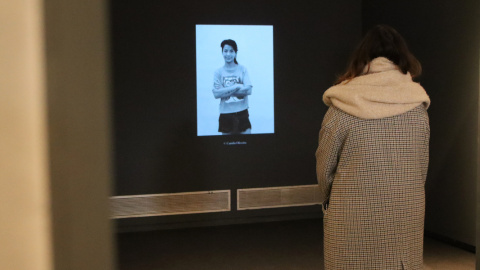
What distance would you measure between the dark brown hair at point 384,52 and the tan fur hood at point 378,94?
0.03m

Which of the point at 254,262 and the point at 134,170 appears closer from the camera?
the point at 254,262

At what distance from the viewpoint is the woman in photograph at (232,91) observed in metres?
6.00

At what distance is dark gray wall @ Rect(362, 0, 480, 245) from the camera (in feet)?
15.8

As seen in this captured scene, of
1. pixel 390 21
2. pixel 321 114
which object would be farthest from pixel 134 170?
pixel 390 21

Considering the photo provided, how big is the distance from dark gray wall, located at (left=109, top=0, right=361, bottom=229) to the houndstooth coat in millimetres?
3766

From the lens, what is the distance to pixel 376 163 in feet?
7.18

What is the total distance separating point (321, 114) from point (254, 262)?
2.39 m

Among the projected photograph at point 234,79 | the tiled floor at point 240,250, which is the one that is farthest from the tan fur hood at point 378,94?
the projected photograph at point 234,79

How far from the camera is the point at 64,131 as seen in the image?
1.82 ft

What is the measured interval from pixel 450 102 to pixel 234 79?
233 centimetres

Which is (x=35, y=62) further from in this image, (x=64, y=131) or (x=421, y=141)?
(x=421, y=141)

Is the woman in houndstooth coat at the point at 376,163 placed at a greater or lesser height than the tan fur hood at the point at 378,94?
lesser

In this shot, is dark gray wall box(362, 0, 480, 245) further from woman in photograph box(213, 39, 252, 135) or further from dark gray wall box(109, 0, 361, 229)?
woman in photograph box(213, 39, 252, 135)

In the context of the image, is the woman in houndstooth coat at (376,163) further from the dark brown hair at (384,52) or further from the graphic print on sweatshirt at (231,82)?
the graphic print on sweatshirt at (231,82)
